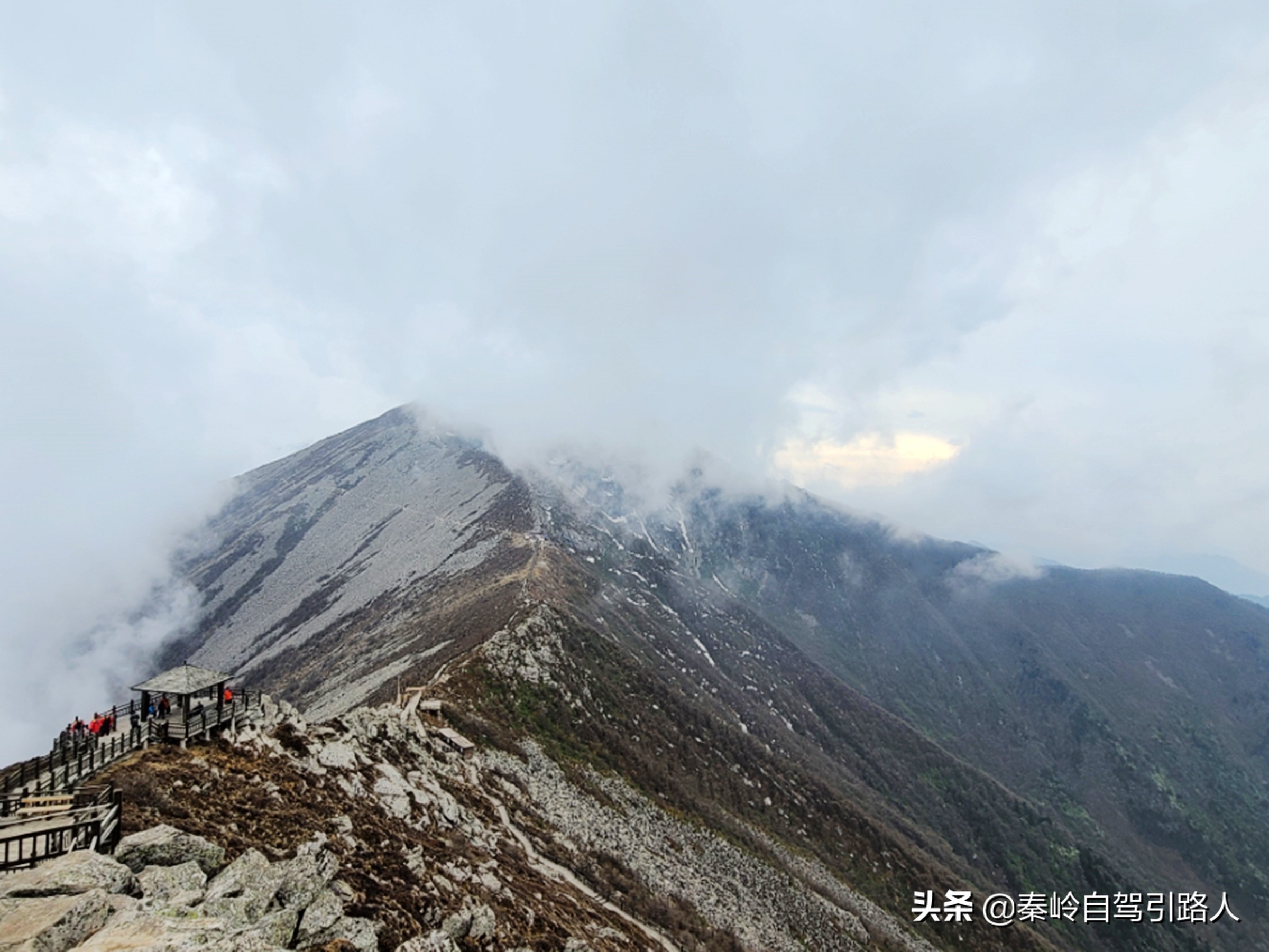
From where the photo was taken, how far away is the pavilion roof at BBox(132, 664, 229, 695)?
82.6ft

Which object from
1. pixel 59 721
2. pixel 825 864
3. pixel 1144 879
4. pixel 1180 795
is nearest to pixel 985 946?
pixel 825 864

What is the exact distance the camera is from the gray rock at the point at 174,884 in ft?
43.6

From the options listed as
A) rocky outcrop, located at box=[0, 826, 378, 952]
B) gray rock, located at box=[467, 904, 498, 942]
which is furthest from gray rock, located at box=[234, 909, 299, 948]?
gray rock, located at box=[467, 904, 498, 942]

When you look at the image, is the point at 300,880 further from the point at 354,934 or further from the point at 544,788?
the point at 544,788

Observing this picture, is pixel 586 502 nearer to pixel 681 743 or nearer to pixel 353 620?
pixel 353 620

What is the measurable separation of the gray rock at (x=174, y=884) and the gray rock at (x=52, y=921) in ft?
5.35

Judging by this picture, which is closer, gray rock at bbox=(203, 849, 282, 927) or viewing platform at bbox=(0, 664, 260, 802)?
gray rock at bbox=(203, 849, 282, 927)

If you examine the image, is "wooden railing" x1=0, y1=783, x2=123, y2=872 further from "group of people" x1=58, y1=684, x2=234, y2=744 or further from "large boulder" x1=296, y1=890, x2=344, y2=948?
"group of people" x1=58, y1=684, x2=234, y2=744

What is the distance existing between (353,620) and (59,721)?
225ft

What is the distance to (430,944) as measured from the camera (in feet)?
55.6

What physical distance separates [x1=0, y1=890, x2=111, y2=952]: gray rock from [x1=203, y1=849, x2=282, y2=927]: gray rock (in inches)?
93.3

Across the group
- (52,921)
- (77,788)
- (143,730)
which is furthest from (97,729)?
(52,921)

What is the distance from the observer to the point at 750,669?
136125 millimetres

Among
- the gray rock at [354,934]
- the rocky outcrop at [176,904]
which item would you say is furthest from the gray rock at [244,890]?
the gray rock at [354,934]
